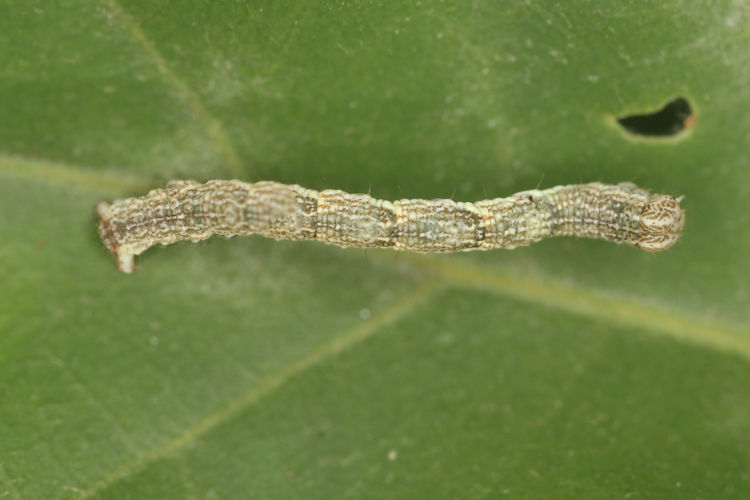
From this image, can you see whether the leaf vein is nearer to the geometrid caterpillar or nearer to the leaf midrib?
the leaf midrib

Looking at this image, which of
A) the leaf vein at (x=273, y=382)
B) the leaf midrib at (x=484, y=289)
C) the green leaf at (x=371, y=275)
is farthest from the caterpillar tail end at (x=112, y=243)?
the leaf vein at (x=273, y=382)

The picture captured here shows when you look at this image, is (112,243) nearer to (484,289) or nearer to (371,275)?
(371,275)

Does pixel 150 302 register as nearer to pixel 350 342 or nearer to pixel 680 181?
pixel 350 342

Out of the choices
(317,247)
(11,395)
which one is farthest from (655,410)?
(11,395)

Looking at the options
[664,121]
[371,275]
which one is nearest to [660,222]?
[664,121]

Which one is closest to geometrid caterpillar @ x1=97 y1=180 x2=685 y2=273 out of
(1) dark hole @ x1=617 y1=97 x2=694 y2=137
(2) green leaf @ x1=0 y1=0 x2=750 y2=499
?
(2) green leaf @ x1=0 y1=0 x2=750 y2=499

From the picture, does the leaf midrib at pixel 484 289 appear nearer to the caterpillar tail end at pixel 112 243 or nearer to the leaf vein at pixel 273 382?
the leaf vein at pixel 273 382
